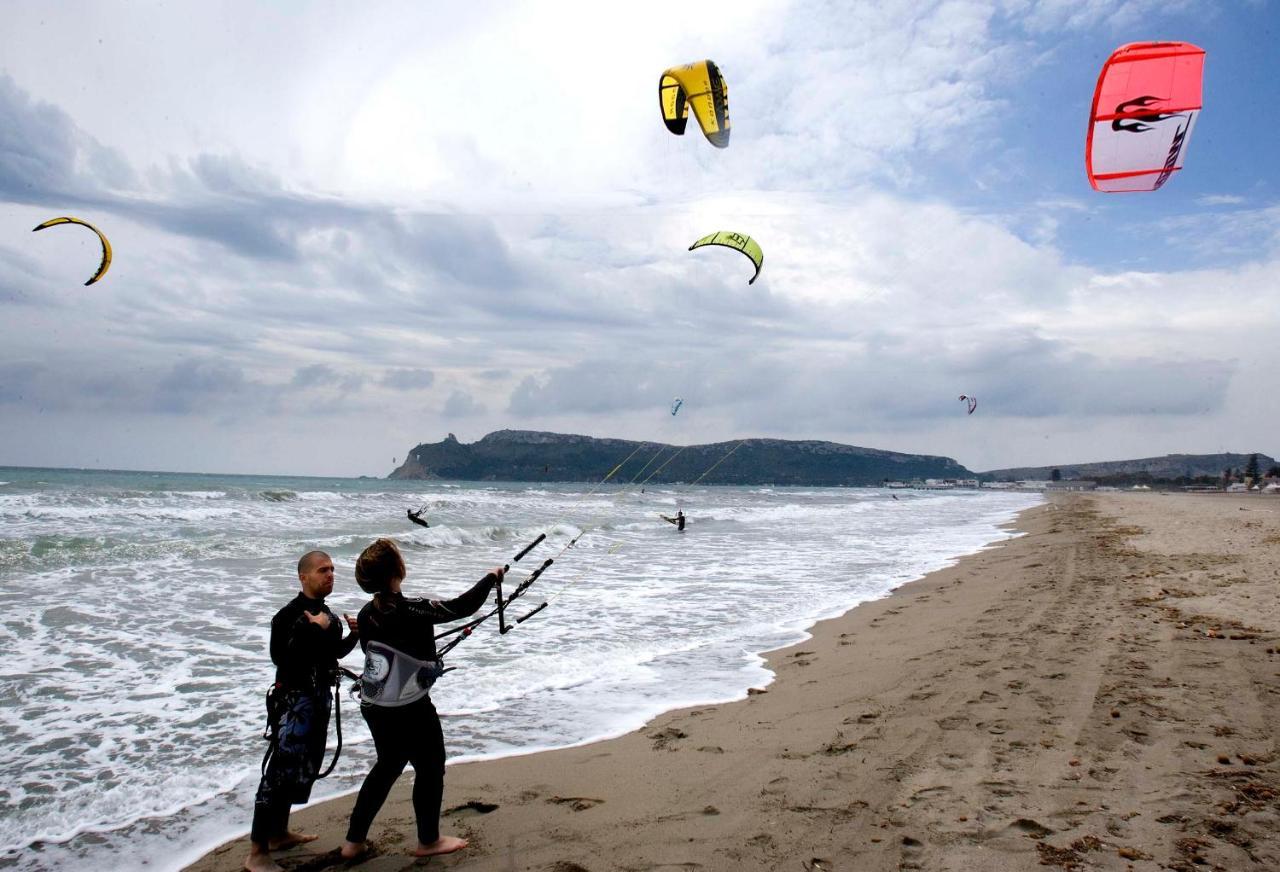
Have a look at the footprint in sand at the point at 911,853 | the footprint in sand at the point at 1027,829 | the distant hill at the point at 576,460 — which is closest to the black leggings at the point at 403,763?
Result: the footprint in sand at the point at 911,853

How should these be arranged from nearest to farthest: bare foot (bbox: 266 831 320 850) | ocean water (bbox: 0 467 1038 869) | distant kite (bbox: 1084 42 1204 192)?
bare foot (bbox: 266 831 320 850) < ocean water (bbox: 0 467 1038 869) < distant kite (bbox: 1084 42 1204 192)

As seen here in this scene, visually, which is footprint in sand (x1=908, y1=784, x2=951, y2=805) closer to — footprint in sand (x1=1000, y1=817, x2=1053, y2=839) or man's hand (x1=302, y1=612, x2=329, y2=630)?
footprint in sand (x1=1000, y1=817, x2=1053, y2=839)

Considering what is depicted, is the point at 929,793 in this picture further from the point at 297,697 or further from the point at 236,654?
the point at 236,654

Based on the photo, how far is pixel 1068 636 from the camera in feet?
20.9

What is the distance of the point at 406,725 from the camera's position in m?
3.08

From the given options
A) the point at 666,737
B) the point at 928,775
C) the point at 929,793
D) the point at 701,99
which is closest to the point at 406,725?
the point at 666,737

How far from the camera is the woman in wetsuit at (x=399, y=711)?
9.95 feet

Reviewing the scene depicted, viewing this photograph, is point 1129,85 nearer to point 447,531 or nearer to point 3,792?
point 3,792

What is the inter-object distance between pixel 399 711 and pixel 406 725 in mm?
67

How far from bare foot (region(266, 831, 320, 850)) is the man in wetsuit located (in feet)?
0.08

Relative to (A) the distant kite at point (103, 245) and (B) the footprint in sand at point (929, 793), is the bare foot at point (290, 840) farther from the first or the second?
(A) the distant kite at point (103, 245)

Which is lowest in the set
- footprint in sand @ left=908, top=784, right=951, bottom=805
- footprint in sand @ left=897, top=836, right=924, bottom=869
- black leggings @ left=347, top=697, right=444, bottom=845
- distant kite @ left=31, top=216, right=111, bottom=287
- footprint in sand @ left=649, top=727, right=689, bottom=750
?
footprint in sand @ left=649, top=727, right=689, bottom=750

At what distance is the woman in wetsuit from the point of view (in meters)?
3.03

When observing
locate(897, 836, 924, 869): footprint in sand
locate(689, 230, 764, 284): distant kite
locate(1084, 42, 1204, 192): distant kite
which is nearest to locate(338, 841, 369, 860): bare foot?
locate(897, 836, 924, 869): footprint in sand
